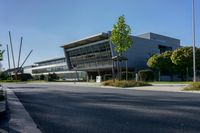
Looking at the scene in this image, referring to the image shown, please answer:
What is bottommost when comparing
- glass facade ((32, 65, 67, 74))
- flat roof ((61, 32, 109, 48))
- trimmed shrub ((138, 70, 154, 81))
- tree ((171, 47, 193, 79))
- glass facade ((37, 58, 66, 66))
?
trimmed shrub ((138, 70, 154, 81))

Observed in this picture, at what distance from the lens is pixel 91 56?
8550cm

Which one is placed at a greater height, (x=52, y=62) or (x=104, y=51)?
(x=104, y=51)

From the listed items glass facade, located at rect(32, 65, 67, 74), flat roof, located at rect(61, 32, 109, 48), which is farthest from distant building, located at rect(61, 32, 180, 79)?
glass facade, located at rect(32, 65, 67, 74)

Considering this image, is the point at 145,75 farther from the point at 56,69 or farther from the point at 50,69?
the point at 50,69

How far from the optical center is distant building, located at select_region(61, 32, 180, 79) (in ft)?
254

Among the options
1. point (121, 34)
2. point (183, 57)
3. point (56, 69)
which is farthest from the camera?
point (56, 69)

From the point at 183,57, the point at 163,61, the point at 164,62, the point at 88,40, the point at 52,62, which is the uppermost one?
the point at 88,40

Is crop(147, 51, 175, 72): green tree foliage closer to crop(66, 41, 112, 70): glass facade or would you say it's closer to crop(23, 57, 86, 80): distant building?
crop(66, 41, 112, 70): glass facade

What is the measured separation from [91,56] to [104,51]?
8.01m

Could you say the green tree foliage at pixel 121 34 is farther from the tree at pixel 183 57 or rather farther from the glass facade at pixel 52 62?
the glass facade at pixel 52 62

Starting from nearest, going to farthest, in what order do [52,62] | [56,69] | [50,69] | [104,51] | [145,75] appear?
1. [145,75]
2. [104,51]
3. [56,69]
4. [50,69]
5. [52,62]

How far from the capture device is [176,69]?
210 feet

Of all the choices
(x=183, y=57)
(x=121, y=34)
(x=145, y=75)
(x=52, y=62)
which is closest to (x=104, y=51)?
(x=145, y=75)

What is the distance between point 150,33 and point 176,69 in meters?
28.1
